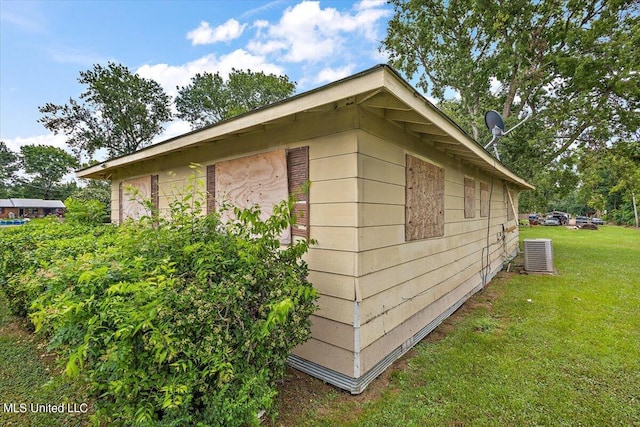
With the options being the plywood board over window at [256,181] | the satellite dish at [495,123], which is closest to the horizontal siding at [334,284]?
the plywood board over window at [256,181]

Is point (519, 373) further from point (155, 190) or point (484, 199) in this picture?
point (155, 190)

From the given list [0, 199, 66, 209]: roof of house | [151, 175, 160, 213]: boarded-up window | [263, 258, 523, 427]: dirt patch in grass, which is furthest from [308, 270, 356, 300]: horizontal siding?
[0, 199, 66, 209]: roof of house

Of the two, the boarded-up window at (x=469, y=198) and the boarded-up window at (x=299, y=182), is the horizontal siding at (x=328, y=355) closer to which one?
the boarded-up window at (x=299, y=182)

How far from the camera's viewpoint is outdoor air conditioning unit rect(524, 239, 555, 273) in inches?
283

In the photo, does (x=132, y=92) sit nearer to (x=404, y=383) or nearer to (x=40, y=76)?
(x=40, y=76)

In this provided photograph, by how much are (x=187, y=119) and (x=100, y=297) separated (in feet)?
80.8

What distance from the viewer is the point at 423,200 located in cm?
363

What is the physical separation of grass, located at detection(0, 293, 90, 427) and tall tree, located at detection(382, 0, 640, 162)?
1309cm

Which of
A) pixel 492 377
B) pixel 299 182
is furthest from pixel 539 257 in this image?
pixel 299 182

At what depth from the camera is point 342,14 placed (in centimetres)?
848

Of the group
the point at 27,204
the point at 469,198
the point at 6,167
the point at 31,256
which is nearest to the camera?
the point at 31,256

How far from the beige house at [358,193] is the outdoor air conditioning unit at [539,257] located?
4.40 metres

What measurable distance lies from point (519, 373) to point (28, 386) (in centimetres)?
445

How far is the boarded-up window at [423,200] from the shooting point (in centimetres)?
333
